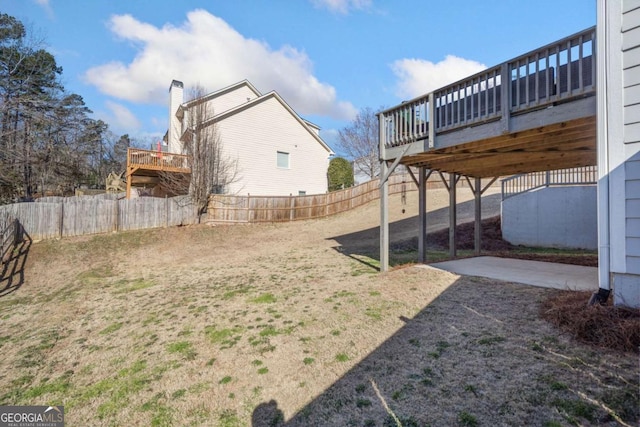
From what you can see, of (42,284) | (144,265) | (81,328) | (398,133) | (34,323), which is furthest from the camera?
(144,265)

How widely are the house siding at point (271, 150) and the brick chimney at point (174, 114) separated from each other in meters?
3.81

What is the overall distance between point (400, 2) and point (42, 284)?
13547mm

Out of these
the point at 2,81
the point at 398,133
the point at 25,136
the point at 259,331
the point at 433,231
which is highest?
the point at 2,81

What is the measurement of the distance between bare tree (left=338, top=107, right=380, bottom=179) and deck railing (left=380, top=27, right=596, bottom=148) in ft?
86.6

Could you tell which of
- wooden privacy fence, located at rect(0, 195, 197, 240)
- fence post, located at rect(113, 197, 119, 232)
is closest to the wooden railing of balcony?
wooden privacy fence, located at rect(0, 195, 197, 240)

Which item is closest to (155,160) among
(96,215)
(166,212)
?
(166,212)

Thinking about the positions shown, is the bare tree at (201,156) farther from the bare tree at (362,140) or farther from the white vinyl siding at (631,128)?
the bare tree at (362,140)

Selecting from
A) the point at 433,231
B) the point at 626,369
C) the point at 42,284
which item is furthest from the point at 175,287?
the point at 433,231

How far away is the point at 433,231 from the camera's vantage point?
42.7 feet

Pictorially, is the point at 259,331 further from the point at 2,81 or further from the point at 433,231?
the point at 2,81

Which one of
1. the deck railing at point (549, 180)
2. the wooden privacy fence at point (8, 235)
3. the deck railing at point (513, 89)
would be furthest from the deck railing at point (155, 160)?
the deck railing at point (549, 180)

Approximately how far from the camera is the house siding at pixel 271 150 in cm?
1691

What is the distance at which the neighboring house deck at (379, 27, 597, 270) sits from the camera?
3666mm

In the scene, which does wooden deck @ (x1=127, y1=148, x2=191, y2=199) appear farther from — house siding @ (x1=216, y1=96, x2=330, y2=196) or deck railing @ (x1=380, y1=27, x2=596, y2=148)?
deck railing @ (x1=380, y1=27, x2=596, y2=148)
